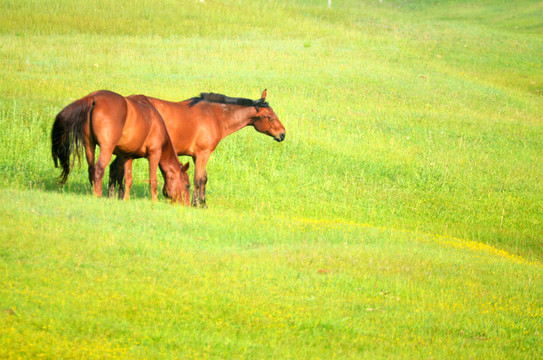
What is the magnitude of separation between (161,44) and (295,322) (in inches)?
997

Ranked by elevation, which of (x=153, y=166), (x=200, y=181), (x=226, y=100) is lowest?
(x=200, y=181)

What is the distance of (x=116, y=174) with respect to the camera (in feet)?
41.6

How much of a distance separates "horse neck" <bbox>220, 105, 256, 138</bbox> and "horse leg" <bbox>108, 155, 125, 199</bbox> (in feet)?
8.30

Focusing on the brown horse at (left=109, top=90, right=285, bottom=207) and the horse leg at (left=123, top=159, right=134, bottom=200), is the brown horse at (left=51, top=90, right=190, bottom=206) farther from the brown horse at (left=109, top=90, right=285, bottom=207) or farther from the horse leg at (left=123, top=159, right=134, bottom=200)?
the brown horse at (left=109, top=90, right=285, bottom=207)

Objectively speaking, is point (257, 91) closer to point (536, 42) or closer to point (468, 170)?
point (468, 170)

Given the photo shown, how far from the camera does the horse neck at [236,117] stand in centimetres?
1403

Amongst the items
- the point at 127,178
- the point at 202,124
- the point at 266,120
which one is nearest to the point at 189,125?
the point at 202,124

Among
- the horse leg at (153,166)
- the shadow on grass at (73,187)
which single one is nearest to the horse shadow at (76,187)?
the shadow on grass at (73,187)

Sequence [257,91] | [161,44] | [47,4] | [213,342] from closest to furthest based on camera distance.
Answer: [213,342]
[257,91]
[161,44]
[47,4]

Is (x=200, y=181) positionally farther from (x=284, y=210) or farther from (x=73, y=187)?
(x=73, y=187)

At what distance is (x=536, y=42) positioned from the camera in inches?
1662

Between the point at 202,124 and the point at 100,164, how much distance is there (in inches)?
110

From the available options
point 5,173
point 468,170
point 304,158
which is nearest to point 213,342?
point 5,173

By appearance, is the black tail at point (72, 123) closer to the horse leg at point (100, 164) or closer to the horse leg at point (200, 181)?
the horse leg at point (100, 164)
